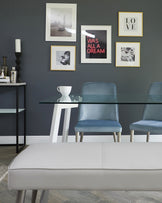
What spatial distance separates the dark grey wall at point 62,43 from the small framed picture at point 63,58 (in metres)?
0.06

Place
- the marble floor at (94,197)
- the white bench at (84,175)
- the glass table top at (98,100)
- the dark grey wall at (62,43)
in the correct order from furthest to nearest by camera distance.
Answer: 1. the dark grey wall at (62,43)
2. the marble floor at (94,197)
3. the glass table top at (98,100)
4. the white bench at (84,175)

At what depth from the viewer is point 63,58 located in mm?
3422

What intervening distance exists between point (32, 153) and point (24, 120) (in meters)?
2.20

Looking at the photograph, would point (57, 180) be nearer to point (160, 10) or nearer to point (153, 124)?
point (153, 124)

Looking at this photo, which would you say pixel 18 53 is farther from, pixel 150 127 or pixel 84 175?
pixel 84 175

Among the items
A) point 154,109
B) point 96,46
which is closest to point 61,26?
point 96,46

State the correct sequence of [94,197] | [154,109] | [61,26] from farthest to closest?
[61,26] → [154,109] → [94,197]

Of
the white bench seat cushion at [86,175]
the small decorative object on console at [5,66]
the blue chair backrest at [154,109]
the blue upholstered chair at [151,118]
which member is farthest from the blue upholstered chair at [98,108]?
the white bench seat cushion at [86,175]

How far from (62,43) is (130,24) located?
0.98 m

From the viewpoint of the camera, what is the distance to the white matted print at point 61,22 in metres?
3.39

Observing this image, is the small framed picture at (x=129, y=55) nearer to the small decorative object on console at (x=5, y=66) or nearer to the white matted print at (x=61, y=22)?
the white matted print at (x=61, y=22)

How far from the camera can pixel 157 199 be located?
1.75m

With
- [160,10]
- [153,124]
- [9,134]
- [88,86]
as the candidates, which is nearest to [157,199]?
[153,124]

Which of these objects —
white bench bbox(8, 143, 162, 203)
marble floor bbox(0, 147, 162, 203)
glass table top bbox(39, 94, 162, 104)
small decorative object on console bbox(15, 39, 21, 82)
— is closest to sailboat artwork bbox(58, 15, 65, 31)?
small decorative object on console bbox(15, 39, 21, 82)
